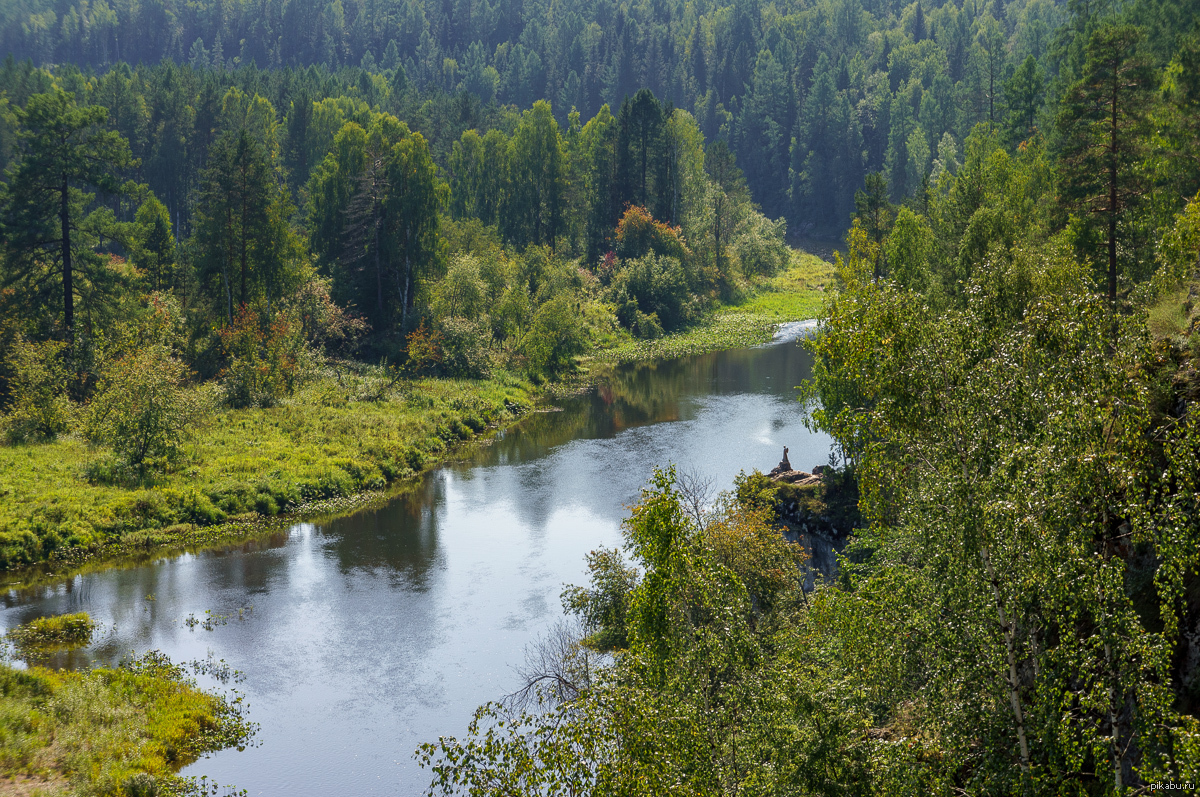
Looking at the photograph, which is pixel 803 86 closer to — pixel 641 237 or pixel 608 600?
pixel 641 237

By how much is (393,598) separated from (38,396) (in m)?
24.9

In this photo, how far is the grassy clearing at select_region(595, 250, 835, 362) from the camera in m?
82.2

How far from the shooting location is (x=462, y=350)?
65.2 m

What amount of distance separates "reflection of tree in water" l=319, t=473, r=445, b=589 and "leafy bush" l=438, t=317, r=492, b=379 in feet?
59.7

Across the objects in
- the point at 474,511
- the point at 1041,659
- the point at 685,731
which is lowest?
the point at 474,511

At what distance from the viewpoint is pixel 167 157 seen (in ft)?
345

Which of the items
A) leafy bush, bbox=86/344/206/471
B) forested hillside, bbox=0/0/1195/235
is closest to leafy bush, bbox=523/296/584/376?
leafy bush, bbox=86/344/206/471

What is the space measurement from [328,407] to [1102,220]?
40195mm

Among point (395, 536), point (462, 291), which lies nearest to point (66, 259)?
point (462, 291)

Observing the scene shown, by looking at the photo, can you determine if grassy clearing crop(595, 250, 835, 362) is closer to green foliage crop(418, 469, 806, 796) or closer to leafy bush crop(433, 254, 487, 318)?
leafy bush crop(433, 254, 487, 318)

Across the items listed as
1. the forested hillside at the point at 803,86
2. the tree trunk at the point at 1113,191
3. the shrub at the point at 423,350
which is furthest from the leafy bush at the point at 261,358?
the forested hillside at the point at 803,86

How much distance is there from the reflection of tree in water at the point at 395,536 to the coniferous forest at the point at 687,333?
9.35 feet

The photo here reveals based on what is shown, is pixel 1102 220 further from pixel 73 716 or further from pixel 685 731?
pixel 73 716

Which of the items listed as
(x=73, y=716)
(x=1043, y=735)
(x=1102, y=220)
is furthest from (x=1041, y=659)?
(x=1102, y=220)
